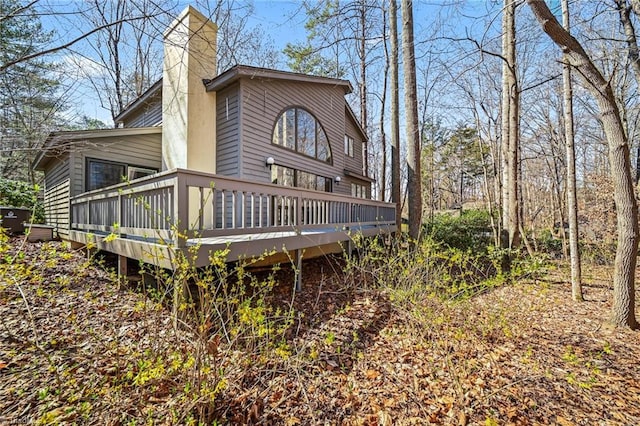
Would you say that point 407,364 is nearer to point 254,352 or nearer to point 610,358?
point 254,352

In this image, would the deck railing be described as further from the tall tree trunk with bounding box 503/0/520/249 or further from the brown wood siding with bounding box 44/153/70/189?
the tall tree trunk with bounding box 503/0/520/249

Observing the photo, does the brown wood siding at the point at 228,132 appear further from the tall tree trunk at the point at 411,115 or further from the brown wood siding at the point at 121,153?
the tall tree trunk at the point at 411,115

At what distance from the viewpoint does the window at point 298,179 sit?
8.23 metres

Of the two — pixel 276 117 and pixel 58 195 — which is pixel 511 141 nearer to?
pixel 276 117

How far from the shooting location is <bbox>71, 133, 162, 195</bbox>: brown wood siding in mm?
7020

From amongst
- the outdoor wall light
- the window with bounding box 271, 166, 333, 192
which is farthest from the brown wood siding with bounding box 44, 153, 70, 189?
the window with bounding box 271, 166, 333, 192

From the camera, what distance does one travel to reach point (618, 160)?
13.3ft

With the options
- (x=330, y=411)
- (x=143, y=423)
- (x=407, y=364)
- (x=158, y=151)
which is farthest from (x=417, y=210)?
(x=158, y=151)

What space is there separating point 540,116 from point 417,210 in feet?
24.6

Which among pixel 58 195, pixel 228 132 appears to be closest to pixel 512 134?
pixel 228 132

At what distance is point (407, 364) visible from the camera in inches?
129

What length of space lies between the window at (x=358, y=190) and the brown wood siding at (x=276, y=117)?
5.74ft

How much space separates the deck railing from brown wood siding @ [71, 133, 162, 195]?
1003 mm

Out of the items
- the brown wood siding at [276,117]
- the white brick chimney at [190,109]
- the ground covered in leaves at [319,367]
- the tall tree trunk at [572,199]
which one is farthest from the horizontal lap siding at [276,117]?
the tall tree trunk at [572,199]
